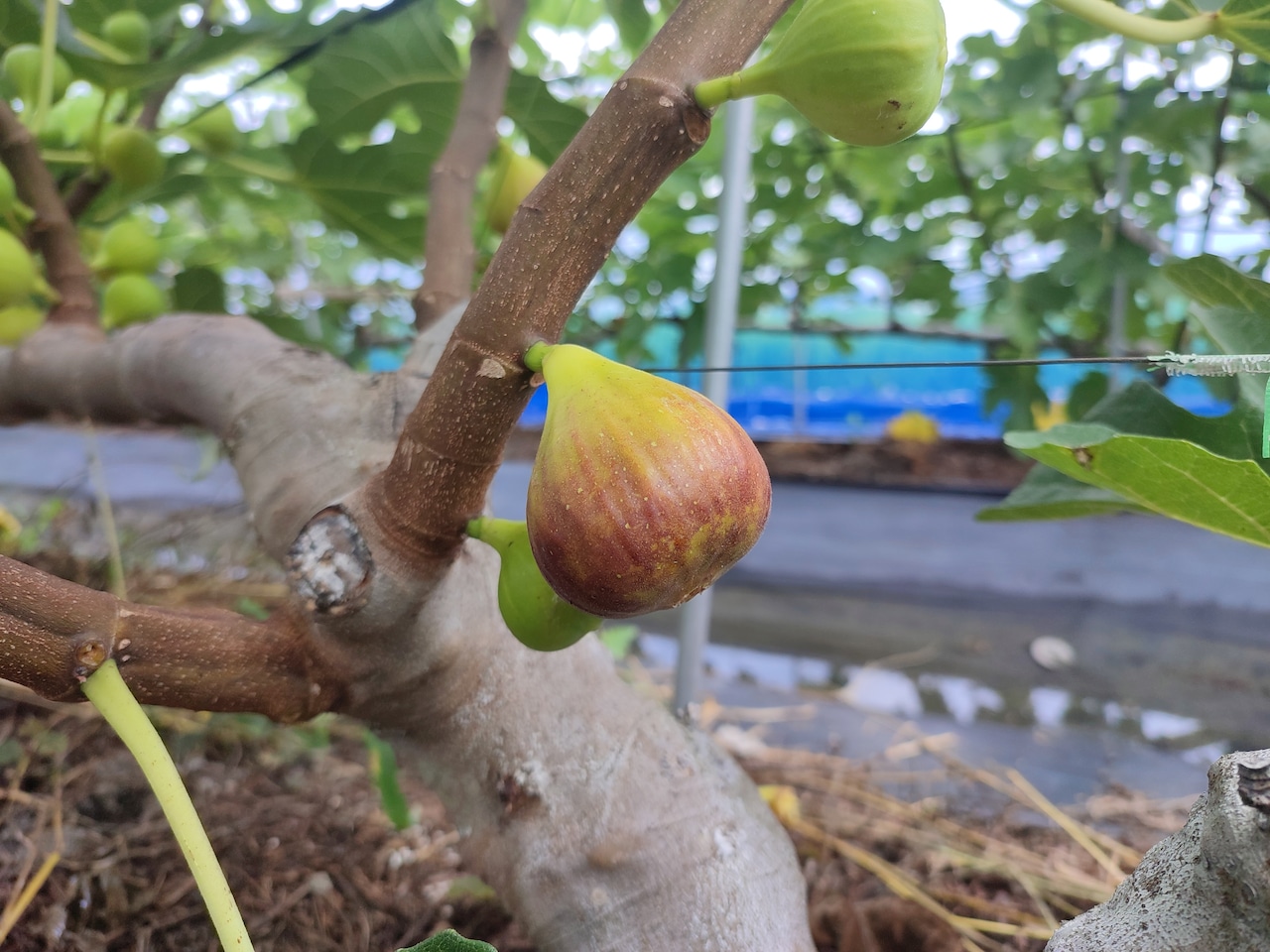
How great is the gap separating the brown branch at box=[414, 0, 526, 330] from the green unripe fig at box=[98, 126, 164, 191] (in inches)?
13.2

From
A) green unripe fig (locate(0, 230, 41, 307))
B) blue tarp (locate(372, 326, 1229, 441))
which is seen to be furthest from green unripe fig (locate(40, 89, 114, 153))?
blue tarp (locate(372, 326, 1229, 441))

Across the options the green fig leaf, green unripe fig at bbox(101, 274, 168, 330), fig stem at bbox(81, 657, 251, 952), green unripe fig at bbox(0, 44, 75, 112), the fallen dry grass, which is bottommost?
the fallen dry grass

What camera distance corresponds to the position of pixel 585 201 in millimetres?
347

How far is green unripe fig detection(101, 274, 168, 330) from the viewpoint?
92 centimetres

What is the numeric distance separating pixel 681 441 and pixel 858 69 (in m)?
0.16

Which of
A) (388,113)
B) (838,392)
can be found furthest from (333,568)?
(838,392)

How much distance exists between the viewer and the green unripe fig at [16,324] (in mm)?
883

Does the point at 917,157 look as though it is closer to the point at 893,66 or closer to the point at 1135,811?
the point at 1135,811

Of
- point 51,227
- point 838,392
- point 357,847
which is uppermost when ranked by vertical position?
point 51,227

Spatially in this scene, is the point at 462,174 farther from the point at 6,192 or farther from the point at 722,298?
the point at 6,192

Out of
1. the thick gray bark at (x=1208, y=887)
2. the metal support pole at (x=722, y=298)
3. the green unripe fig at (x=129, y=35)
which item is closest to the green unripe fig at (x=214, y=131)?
the green unripe fig at (x=129, y=35)

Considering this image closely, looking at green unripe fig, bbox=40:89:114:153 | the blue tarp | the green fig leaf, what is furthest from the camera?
the blue tarp

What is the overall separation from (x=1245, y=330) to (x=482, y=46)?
69 centimetres

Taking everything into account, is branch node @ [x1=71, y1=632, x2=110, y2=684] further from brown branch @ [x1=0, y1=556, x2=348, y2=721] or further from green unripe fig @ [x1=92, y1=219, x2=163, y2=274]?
green unripe fig @ [x1=92, y1=219, x2=163, y2=274]
